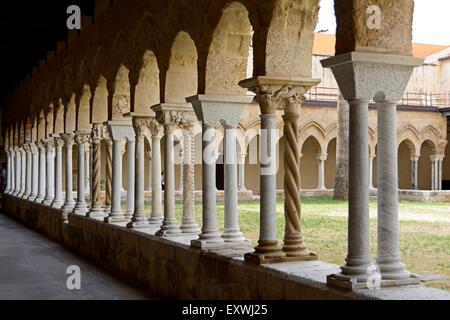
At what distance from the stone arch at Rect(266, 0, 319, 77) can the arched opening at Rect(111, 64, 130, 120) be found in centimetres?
453

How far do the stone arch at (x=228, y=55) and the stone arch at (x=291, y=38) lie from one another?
86 centimetres

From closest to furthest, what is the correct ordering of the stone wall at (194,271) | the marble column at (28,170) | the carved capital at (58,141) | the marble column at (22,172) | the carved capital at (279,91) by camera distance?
the stone wall at (194,271), the carved capital at (279,91), the carved capital at (58,141), the marble column at (28,170), the marble column at (22,172)

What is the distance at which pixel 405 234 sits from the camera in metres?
10.5

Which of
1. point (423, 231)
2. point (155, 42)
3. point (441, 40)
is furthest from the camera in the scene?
point (441, 40)

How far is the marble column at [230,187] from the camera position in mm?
5762

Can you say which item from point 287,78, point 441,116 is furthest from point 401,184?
point 287,78

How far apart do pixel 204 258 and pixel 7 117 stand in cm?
1769

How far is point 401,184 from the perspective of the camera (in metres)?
29.0

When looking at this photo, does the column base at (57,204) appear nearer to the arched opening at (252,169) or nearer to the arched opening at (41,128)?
the arched opening at (41,128)

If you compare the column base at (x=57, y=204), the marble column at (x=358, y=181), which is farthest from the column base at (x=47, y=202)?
the marble column at (x=358, y=181)

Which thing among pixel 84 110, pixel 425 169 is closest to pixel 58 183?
pixel 84 110

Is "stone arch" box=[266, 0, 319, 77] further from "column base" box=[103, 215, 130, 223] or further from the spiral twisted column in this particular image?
"column base" box=[103, 215, 130, 223]

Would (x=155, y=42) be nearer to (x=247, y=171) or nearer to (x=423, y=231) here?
(x=423, y=231)

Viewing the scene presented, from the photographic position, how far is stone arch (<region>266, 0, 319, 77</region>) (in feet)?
16.4
